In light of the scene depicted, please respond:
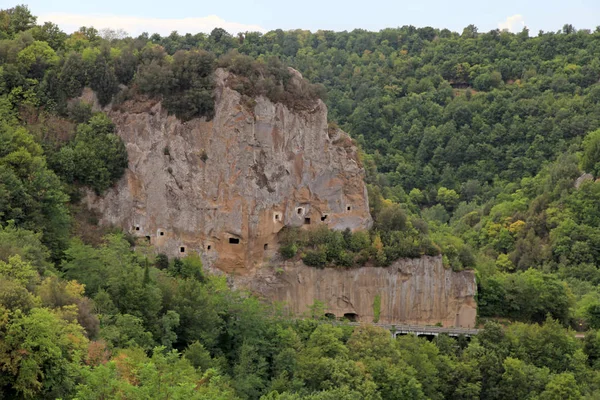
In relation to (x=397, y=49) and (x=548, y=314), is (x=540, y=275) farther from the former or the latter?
(x=397, y=49)

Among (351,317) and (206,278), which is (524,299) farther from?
(206,278)

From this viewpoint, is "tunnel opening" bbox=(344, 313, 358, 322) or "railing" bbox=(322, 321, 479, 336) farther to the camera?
"tunnel opening" bbox=(344, 313, 358, 322)

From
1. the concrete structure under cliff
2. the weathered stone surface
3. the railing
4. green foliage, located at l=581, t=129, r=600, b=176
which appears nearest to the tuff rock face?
the concrete structure under cliff

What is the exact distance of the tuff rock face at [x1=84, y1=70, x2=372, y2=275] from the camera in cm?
5912

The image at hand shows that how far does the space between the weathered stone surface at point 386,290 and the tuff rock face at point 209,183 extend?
2.18m

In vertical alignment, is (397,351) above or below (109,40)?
below

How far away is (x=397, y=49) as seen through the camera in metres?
124

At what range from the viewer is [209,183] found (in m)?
59.6

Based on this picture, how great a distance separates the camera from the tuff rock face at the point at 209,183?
59125 mm

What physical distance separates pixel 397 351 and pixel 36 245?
19045mm

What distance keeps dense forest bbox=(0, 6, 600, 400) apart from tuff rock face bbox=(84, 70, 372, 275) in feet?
3.00

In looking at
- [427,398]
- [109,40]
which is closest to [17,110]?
[109,40]

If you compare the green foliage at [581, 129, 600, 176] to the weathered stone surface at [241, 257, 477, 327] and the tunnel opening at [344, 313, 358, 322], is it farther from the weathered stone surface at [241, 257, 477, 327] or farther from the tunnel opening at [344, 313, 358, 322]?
the tunnel opening at [344, 313, 358, 322]

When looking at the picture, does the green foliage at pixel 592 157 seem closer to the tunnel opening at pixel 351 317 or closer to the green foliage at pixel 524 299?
the green foliage at pixel 524 299
